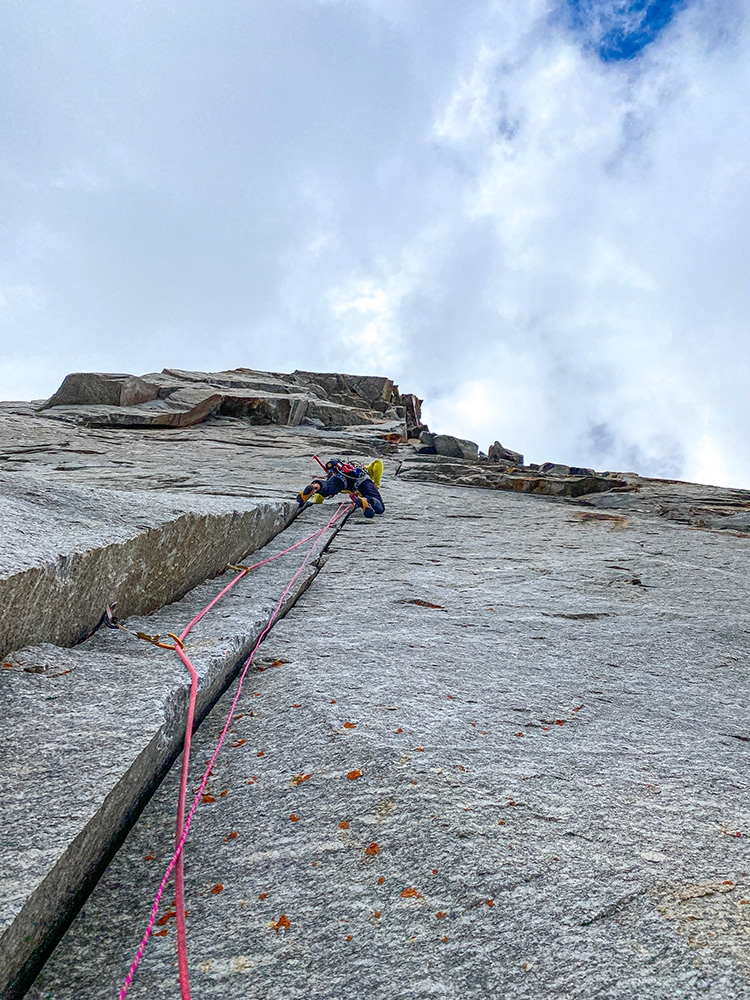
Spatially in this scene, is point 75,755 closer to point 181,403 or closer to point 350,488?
point 350,488

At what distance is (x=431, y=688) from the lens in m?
3.16

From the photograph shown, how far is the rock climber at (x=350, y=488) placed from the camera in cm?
861

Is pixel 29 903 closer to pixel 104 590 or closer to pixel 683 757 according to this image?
pixel 104 590

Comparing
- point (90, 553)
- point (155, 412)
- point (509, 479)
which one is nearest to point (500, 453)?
point (509, 479)

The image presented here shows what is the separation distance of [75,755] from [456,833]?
1.32 meters

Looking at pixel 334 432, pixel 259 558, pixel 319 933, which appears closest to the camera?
pixel 319 933

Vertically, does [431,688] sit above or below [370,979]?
above

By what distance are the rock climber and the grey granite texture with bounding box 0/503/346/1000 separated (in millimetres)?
5111

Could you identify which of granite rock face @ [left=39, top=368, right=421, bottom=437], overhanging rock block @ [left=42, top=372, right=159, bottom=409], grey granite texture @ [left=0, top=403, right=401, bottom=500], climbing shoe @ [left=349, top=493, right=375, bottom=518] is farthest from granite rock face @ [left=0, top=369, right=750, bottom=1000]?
overhanging rock block @ [left=42, top=372, right=159, bottom=409]

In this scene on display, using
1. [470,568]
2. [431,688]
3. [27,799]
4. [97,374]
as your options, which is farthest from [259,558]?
[97,374]

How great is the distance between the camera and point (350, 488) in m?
9.35

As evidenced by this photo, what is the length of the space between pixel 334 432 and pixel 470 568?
44.4ft

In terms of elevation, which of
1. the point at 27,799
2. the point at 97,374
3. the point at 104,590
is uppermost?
the point at 97,374

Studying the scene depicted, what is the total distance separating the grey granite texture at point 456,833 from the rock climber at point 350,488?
4469 millimetres
